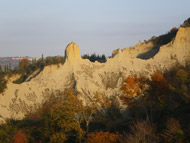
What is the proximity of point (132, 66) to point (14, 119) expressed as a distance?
57.5 ft

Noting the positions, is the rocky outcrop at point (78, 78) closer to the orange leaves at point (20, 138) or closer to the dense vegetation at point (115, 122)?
the dense vegetation at point (115, 122)

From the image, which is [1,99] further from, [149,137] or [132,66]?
[149,137]

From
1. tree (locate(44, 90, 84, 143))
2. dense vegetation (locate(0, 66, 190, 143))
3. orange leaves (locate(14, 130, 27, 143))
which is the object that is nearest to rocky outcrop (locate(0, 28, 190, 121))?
dense vegetation (locate(0, 66, 190, 143))

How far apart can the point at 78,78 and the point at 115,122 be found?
990 cm

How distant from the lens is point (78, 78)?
33.9 meters

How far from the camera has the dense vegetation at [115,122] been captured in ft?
57.3

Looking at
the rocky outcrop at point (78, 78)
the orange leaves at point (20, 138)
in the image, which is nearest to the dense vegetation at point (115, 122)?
the orange leaves at point (20, 138)

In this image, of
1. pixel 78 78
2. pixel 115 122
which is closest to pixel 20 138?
pixel 115 122

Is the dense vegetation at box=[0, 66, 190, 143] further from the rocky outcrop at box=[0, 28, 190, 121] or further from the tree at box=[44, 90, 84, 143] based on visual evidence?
the rocky outcrop at box=[0, 28, 190, 121]

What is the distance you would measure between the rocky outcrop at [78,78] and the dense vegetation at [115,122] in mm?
1514

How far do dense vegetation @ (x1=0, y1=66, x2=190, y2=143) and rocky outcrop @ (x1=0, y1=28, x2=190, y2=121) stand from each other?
151 centimetres

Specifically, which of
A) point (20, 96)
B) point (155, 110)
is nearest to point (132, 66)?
point (155, 110)

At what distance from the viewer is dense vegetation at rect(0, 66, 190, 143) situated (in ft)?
57.3

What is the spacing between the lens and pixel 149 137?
17031 millimetres
